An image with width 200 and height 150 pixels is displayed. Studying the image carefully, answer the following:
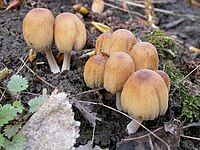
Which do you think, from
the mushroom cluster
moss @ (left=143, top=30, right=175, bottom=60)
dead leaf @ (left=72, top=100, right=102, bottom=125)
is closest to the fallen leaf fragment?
moss @ (left=143, top=30, right=175, bottom=60)

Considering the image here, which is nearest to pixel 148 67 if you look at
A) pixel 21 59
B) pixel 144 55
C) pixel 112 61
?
pixel 144 55

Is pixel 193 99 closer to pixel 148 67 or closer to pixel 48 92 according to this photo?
pixel 148 67

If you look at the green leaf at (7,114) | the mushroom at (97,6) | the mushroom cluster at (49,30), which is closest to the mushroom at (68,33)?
the mushroom cluster at (49,30)

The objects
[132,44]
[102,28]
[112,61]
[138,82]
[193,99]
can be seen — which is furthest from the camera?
[102,28]

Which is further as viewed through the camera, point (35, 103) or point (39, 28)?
point (39, 28)

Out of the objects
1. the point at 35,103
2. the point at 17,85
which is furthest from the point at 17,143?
the point at 17,85

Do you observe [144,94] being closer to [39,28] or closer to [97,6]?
[39,28]

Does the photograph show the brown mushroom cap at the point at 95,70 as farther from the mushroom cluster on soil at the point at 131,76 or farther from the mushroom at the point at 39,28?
the mushroom at the point at 39,28

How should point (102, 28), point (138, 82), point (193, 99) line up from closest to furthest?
Result: point (138, 82) < point (193, 99) < point (102, 28)
